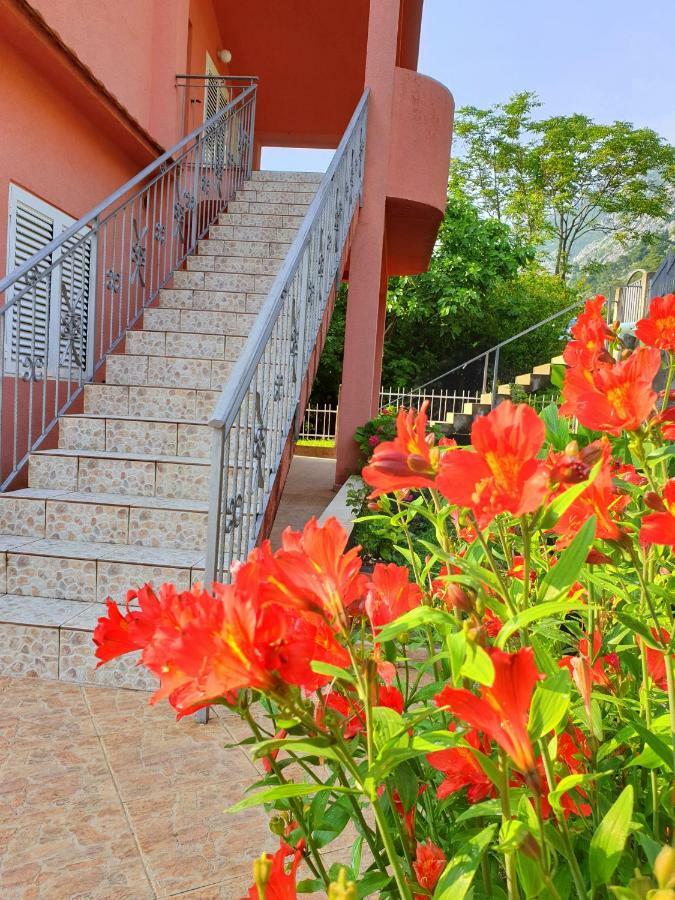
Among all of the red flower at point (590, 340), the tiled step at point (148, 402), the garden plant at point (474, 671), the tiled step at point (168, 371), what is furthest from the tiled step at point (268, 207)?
the garden plant at point (474, 671)

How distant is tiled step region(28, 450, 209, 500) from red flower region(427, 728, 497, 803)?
3028 millimetres

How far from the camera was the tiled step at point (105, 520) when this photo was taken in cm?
340

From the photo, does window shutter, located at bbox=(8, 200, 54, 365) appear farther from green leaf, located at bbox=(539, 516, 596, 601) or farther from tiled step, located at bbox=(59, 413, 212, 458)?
green leaf, located at bbox=(539, 516, 596, 601)

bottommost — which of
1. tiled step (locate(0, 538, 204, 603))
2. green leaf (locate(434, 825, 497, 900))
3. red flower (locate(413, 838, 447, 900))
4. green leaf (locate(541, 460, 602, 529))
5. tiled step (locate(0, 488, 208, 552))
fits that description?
tiled step (locate(0, 538, 204, 603))

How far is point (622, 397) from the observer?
0.78 metres

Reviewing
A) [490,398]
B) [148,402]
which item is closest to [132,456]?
[148,402]

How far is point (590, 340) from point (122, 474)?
3.13 m

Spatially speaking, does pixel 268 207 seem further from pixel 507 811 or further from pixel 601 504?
pixel 507 811

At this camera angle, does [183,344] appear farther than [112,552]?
Yes

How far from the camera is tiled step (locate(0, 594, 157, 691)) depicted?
2791 mm

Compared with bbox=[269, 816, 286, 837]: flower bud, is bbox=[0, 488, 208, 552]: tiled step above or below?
below

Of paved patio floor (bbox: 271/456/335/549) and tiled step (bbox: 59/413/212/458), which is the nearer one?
tiled step (bbox: 59/413/212/458)

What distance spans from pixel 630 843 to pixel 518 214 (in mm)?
25862

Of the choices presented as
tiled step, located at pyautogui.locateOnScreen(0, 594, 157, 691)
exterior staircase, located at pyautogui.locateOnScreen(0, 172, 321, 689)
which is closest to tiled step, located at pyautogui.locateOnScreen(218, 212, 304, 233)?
exterior staircase, located at pyautogui.locateOnScreen(0, 172, 321, 689)
